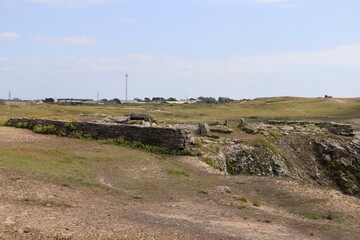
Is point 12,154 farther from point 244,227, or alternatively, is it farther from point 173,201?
point 244,227

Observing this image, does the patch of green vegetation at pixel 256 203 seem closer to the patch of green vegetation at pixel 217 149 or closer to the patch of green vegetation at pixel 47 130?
the patch of green vegetation at pixel 217 149

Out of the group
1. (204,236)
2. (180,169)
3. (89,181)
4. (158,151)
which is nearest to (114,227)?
(204,236)

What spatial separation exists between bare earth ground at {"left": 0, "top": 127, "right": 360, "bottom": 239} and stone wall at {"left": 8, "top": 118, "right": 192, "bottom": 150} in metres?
4.12

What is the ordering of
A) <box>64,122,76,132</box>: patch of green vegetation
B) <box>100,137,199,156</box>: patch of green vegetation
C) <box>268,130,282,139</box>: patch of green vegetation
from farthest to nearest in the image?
1. <box>268,130,282,139</box>: patch of green vegetation
2. <box>64,122,76,132</box>: patch of green vegetation
3. <box>100,137,199,156</box>: patch of green vegetation

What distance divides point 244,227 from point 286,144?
701 inches

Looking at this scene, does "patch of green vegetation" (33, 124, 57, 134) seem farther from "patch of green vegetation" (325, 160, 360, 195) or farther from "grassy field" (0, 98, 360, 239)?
"patch of green vegetation" (325, 160, 360, 195)

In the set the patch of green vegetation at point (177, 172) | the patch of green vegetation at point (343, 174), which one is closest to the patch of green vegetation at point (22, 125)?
→ the patch of green vegetation at point (177, 172)

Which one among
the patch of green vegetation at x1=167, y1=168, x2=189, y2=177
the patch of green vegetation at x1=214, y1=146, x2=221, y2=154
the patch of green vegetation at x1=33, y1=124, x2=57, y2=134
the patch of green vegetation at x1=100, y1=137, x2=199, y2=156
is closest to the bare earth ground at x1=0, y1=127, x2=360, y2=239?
the patch of green vegetation at x1=167, y1=168, x2=189, y2=177

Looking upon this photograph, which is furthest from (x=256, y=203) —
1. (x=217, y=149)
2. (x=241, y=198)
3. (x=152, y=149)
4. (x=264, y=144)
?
(x=264, y=144)

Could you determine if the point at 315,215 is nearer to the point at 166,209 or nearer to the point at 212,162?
the point at 166,209

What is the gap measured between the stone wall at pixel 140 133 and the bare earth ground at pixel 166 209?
412 cm

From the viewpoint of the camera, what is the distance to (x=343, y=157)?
27828 millimetres

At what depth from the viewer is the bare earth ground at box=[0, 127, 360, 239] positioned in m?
9.52

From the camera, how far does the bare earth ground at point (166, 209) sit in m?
9.52
